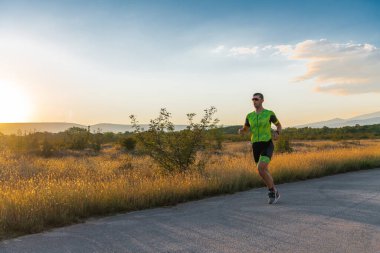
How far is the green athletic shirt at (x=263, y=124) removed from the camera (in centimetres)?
849

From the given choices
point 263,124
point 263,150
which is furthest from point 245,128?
point 263,150

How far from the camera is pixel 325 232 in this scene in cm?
590

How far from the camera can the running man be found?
841 centimetres

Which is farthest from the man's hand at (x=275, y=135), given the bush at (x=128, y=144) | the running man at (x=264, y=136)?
the bush at (x=128, y=144)

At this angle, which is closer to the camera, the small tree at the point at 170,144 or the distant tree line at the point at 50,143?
the small tree at the point at 170,144

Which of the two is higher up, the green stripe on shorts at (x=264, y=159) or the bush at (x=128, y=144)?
the bush at (x=128, y=144)

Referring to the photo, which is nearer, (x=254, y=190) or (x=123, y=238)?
(x=123, y=238)

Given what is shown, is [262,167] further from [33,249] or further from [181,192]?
[33,249]

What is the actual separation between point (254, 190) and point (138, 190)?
3363 millimetres

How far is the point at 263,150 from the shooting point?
851cm

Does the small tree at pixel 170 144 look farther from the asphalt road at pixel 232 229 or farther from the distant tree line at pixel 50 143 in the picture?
the distant tree line at pixel 50 143

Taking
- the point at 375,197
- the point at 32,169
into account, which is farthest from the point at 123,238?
the point at 32,169

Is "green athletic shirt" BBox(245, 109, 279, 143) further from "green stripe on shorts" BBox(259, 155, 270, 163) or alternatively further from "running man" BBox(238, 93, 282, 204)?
"green stripe on shorts" BBox(259, 155, 270, 163)

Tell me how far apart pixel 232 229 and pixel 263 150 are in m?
2.74
